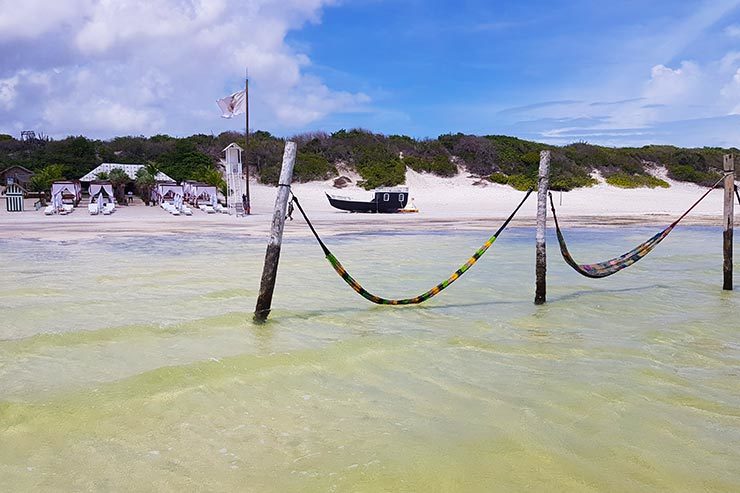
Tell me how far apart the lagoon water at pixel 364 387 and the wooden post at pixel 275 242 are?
0.97ft

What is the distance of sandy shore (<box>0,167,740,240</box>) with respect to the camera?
71.8ft

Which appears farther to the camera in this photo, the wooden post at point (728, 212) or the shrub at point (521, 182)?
the shrub at point (521, 182)

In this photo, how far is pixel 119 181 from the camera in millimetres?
35781

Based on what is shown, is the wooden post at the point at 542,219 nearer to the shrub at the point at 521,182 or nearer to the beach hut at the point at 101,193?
the beach hut at the point at 101,193

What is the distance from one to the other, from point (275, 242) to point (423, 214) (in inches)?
994

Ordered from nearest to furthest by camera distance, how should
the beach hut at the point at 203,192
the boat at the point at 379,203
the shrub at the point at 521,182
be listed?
the boat at the point at 379,203, the beach hut at the point at 203,192, the shrub at the point at 521,182

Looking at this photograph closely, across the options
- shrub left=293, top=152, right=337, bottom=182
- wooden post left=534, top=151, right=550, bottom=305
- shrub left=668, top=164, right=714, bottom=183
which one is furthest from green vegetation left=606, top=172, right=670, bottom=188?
wooden post left=534, top=151, right=550, bottom=305

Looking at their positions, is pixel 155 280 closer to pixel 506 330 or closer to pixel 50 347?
pixel 50 347

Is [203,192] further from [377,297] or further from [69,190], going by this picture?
[377,297]

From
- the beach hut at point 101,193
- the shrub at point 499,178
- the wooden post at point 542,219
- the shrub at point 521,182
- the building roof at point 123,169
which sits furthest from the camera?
the shrub at point 499,178

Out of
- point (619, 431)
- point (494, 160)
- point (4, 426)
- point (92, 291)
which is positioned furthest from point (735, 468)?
point (494, 160)

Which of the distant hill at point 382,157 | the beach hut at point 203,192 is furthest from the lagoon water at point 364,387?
the distant hill at point 382,157

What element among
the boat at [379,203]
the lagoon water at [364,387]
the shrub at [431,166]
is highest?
the shrub at [431,166]

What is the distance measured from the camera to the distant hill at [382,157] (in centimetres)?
4350
